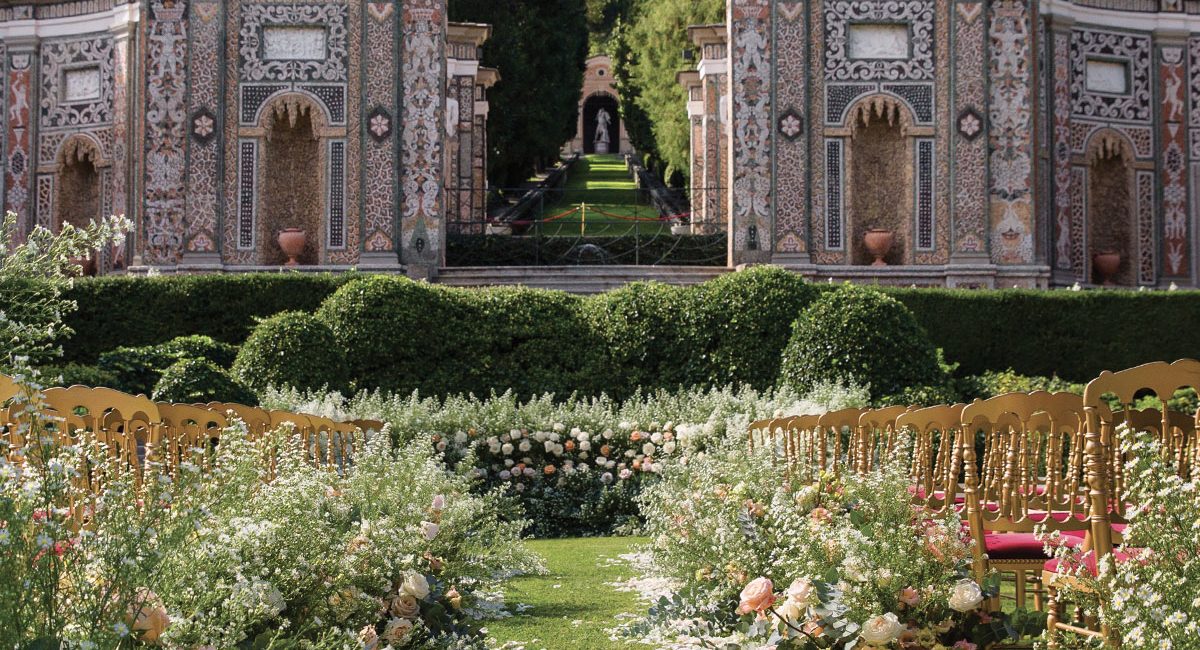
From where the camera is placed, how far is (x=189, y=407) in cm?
653

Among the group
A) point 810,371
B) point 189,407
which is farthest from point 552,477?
point 189,407

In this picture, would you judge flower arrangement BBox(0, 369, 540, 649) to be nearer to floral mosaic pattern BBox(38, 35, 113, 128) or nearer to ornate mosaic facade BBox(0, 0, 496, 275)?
ornate mosaic facade BBox(0, 0, 496, 275)

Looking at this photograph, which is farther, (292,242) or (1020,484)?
(292,242)

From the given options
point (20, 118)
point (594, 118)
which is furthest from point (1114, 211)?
point (594, 118)

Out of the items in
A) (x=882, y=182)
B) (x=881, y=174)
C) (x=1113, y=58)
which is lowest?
(x=882, y=182)

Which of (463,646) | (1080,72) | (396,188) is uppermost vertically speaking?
(1080,72)

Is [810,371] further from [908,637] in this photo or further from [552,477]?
[908,637]

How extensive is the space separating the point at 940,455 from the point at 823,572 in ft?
4.58

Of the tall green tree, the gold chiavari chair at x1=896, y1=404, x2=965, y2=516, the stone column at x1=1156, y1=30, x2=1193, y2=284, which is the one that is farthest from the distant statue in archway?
the gold chiavari chair at x1=896, y1=404, x2=965, y2=516

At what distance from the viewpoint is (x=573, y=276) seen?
861 inches

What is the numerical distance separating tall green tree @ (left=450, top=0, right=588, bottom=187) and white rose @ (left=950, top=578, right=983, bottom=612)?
Result: 30570 millimetres

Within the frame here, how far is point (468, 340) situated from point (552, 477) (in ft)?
11.7

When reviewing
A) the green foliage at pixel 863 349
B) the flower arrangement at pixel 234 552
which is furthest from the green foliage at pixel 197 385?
the flower arrangement at pixel 234 552

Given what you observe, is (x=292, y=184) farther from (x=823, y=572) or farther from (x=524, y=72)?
(x=823, y=572)
